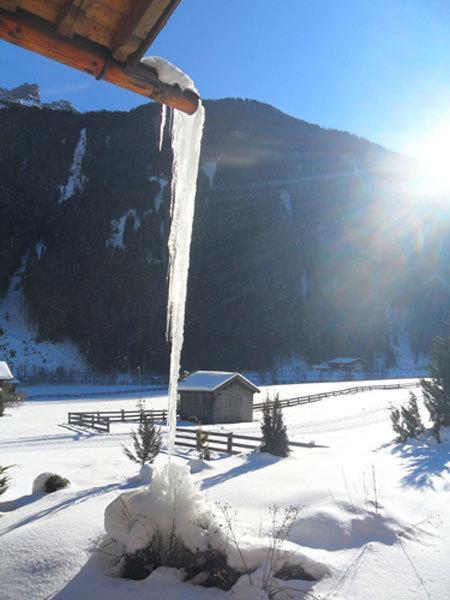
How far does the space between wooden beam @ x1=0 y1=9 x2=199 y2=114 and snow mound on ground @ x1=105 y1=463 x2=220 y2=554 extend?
3.89 metres

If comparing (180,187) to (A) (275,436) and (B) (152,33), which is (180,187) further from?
(A) (275,436)

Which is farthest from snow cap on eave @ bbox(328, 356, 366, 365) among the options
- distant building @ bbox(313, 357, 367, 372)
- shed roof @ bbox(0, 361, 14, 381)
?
shed roof @ bbox(0, 361, 14, 381)

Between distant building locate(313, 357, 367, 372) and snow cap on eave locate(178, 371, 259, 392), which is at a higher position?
distant building locate(313, 357, 367, 372)

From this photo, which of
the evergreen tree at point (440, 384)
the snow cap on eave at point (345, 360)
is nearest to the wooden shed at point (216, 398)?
the evergreen tree at point (440, 384)

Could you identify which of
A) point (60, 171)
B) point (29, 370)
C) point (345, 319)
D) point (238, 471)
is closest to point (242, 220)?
point (345, 319)

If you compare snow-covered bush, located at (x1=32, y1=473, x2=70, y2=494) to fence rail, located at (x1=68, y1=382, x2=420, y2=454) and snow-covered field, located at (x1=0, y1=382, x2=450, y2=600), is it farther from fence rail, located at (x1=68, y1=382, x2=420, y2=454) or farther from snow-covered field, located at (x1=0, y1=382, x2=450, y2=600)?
fence rail, located at (x1=68, y1=382, x2=420, y2=454)

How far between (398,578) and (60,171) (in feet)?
370

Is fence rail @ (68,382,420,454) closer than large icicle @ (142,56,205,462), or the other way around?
large icicle @ (142,56,205,462)

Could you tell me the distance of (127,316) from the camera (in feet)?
290

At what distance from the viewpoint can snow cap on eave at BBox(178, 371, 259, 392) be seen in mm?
29234

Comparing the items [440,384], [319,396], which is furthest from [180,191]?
[319,396]

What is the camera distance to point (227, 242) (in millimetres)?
108312

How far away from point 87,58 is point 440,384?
18.6 meters

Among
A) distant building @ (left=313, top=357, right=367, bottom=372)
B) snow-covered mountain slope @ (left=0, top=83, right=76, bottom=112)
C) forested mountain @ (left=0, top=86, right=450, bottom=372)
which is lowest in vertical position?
distant building @ (left=313, top=357, right=367, bottom=372)
